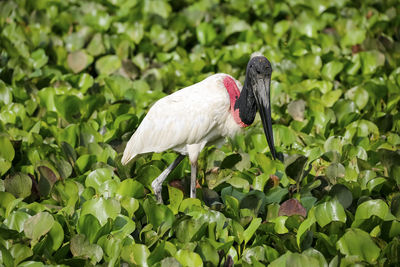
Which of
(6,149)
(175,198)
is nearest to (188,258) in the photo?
(175,198)

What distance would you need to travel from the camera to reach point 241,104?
4848mm

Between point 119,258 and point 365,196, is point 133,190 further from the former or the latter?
point 365,196

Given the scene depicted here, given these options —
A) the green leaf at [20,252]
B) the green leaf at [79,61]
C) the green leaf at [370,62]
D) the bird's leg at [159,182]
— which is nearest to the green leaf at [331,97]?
the green leaf at [370,62]

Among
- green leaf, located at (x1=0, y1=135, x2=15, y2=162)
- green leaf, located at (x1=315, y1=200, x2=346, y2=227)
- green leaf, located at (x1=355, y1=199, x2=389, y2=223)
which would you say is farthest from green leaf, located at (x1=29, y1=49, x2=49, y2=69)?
green leaf, located at (x1=355, y1=199, x2=389, y2=223)

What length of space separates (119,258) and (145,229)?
41 cm

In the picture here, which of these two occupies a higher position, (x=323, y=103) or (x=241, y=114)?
(x=241, y=114)

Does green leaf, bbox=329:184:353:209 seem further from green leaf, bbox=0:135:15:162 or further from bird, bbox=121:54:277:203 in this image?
green leaf, bbox=0:135:15:162

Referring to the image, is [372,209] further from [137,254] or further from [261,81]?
[137,254]

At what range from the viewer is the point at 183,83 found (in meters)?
6.82

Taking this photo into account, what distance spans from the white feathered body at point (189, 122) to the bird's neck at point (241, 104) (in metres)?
0.04

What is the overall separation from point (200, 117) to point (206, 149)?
2.34 feet

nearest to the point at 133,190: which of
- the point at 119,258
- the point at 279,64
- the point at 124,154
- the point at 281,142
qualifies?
the point at 124,154

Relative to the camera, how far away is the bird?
4742mm

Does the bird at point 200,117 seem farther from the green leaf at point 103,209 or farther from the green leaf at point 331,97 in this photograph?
the green leaf at point 331,97
